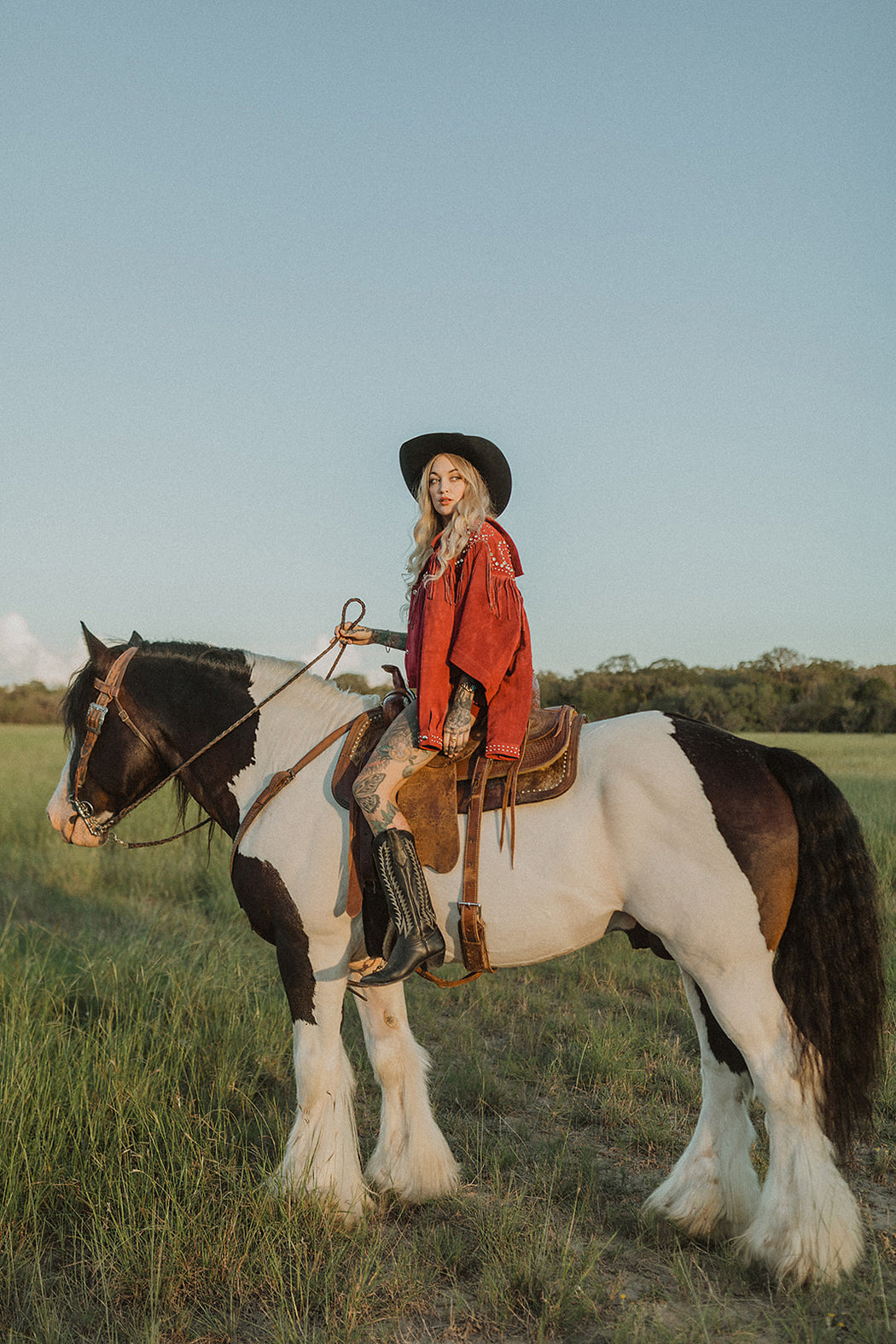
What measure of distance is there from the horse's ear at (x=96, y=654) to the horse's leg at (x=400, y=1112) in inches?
78.7

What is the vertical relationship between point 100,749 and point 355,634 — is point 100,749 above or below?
below

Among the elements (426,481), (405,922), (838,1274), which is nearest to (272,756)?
(405,922)

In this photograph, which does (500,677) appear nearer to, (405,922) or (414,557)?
(414,557)

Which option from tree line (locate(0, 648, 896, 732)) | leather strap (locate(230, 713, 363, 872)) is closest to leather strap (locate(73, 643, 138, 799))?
leather strap (locate(230, 713, 363, 872))

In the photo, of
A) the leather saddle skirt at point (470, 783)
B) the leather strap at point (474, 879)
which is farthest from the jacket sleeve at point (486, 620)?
the leather strap at point (474, 879)

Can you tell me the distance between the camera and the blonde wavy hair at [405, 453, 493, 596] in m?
3.34

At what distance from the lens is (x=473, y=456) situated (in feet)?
11.9

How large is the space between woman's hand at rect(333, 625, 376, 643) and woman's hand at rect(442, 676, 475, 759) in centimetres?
85

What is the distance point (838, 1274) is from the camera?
2.87m

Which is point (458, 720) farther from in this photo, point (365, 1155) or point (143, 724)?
point (365, 1155)

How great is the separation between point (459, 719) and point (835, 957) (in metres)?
1.64

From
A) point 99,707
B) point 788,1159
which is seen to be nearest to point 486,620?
point 99,707

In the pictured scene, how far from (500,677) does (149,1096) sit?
102 inches

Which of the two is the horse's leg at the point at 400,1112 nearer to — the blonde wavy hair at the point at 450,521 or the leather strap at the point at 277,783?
the leather strap at the point at 277,783
